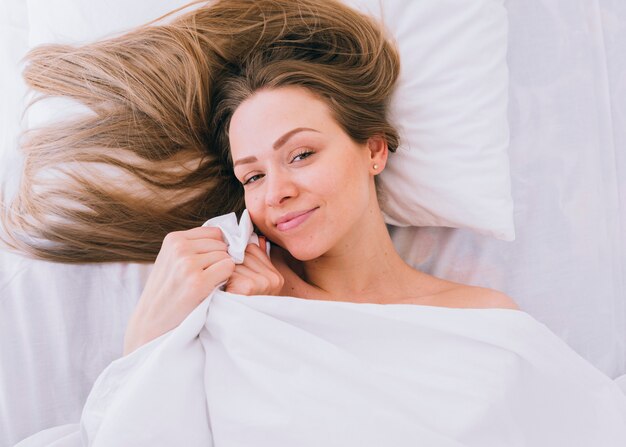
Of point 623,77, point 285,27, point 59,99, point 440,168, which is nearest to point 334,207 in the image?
point 440,168

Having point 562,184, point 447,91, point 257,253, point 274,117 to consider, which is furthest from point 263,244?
point 562,184

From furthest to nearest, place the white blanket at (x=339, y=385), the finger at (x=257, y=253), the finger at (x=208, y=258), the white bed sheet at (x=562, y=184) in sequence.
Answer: the white bed sheet at (x=562, y=184) → the finger at (x=257, y=253) → the finger at (x=208, y=258) → the white blanket at (x=339, y=385)

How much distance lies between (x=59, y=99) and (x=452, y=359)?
3.29 ft

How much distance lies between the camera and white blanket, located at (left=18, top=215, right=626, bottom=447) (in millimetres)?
1150

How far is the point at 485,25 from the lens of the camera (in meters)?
1.51

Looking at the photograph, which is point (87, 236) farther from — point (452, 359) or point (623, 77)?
point (623, 77)

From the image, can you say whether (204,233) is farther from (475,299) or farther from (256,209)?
(475,299)

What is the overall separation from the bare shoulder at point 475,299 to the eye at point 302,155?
44cm

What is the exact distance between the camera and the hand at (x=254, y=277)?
1278mm

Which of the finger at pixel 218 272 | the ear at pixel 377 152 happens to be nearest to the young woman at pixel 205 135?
the ear at pixel 377 152

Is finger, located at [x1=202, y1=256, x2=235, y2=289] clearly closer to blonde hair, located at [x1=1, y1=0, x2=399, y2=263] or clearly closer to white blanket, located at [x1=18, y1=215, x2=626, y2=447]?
white blanket, located at [x1=18, y1=215, x2=626, y2=447]

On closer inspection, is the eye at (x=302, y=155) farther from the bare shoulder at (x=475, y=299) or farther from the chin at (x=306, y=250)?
the bare shoulder at (x=475, y=299)

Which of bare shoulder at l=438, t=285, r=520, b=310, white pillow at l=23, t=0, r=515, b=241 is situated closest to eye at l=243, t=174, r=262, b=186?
white pillow at l=23, t=0, r=515, b=241

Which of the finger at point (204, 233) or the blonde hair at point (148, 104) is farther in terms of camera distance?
the blonde hair at point (148, 104)
